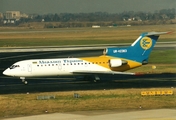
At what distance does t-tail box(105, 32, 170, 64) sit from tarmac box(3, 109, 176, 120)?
1539cm

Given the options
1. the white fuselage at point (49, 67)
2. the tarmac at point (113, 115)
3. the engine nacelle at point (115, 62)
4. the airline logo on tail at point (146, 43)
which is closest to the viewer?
the tarmac at point (113, 115)

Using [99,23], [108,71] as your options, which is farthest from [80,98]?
[99,23]

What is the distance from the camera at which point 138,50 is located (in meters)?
45.8

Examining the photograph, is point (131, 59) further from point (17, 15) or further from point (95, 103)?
point (17, 15)

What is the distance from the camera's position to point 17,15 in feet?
295

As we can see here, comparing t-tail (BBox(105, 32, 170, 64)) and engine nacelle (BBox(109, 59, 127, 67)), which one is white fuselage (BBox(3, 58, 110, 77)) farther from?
t-tail (BBox(105, 32, 170, 64))

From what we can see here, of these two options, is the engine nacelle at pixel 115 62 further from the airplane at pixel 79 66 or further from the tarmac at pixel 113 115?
the tarmac at pixel 113 115

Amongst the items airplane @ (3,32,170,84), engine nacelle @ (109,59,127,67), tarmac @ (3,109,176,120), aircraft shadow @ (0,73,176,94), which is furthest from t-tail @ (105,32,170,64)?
tarmac @ (3,109,176,120)

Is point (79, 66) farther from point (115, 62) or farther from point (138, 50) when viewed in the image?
point (138, 50)

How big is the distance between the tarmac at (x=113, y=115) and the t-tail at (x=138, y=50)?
50.5 feet

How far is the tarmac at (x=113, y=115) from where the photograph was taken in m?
27.2

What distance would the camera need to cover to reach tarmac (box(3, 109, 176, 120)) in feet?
89.1

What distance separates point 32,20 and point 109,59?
5436 cm

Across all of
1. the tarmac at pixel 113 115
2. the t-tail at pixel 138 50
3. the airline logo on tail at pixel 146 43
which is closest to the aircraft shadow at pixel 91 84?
the t-tail at pixel 138 50
